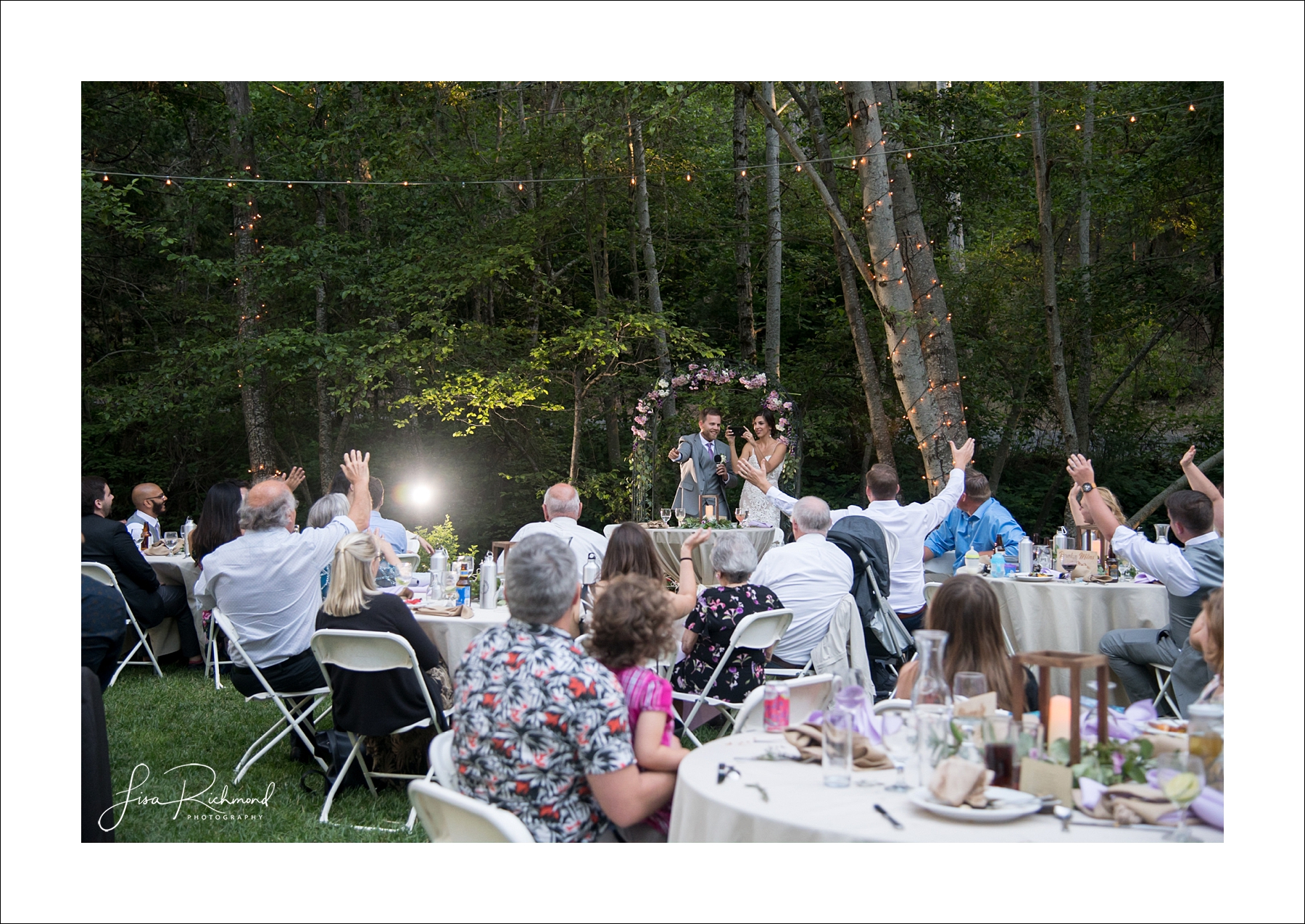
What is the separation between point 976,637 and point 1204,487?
289cm

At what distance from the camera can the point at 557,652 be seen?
7.68ft

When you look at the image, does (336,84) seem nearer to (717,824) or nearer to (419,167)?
(419,167)

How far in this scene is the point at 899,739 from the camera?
2.31 metres

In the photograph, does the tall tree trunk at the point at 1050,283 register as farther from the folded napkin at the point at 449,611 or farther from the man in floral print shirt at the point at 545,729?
the man in floral print shirt at the point at 545,729

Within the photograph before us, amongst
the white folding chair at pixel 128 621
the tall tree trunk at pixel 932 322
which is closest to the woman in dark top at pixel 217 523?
the white folding chair at pixel 128 621

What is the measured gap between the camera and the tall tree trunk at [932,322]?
30.2 ft

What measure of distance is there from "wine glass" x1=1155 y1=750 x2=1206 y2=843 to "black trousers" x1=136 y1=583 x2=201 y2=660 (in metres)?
6.29

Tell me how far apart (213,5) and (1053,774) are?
348cm

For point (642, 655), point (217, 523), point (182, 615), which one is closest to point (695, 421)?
point (182, 615)

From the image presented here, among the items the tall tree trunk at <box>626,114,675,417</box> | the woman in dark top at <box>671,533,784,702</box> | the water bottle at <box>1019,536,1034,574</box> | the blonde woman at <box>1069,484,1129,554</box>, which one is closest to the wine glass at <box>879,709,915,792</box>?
the woman in dark top at <box>671,533,784,702</box>

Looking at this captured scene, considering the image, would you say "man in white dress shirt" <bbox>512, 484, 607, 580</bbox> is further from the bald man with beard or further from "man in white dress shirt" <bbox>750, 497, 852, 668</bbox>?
the bald man with beard

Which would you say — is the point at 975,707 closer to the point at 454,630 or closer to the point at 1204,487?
the point at 454,630

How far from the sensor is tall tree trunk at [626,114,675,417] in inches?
477

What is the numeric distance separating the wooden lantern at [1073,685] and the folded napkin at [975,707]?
0.34 feet
